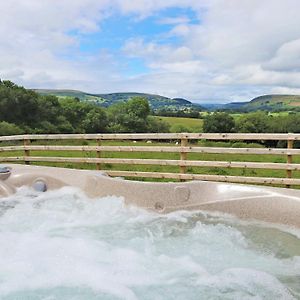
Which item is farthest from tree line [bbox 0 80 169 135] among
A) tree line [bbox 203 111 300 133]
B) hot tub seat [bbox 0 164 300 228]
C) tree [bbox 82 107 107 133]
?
hot tub seat [bbox 0 164 300 228]

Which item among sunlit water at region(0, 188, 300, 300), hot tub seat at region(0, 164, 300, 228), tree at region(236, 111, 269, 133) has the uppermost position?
tree at region(236, 111, 269, 133)

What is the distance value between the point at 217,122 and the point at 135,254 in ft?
56.2

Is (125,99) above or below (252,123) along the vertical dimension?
above

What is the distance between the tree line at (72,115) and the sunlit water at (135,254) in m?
23.7

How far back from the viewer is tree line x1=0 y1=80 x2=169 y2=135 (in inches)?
1141

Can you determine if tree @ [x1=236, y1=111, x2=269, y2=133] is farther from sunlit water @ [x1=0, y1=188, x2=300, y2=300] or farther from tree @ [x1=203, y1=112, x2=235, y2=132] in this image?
sunlit water @ [x1=0, y1=188, x2=300, y2=300]

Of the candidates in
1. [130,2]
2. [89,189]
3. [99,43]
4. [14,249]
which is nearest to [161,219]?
[89,189]

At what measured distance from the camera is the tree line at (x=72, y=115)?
2898cm

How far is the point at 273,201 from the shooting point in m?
4.07

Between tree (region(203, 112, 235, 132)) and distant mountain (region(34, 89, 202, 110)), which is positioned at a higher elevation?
distant mountain (region(34, 89, 202, 110))

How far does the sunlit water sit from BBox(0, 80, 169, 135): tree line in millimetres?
23700

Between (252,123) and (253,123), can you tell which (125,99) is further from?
(252,123)

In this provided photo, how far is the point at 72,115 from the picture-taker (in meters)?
31.0

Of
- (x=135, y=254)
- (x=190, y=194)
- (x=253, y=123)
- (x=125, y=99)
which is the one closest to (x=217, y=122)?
(x=253, y=123)
